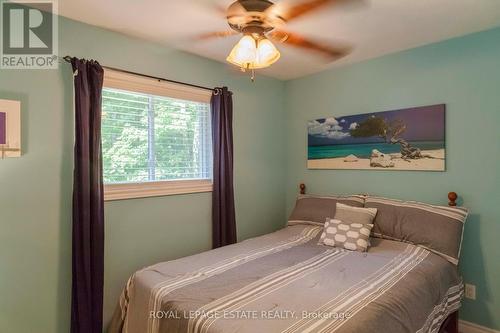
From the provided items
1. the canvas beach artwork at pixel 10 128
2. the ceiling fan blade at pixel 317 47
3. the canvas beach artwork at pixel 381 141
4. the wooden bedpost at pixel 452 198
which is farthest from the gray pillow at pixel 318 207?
the canvas beach artwork at pixel 10 128

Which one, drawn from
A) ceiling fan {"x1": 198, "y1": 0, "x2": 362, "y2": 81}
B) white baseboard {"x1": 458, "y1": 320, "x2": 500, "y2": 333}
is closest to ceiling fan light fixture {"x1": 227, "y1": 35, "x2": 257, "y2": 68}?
ceiling fan {"x1": 198, "y1": 0, "x2": 362, "y2": 81}

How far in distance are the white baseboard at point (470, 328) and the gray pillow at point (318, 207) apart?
1201 millimetres

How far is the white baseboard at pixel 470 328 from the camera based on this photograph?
228 cm

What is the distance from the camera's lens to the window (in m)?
2.29

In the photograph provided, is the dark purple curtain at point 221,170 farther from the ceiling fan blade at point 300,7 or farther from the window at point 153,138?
the ceiling fan blade at point 300,7

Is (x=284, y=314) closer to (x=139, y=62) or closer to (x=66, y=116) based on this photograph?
(x=66, y=116)

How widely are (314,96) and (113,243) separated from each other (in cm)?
251

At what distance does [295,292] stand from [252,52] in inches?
53.8

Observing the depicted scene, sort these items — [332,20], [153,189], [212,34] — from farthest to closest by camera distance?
[153,189] → [212,34] → [332,20]

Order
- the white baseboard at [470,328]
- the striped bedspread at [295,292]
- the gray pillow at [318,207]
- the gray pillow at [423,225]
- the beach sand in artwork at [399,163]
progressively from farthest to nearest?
the gray pillow at [318,207], the beach sand in artwork at [399,163], the white baseboard at [470,328], the gray pillow at [423,225], the striped bedspread at [295,292]

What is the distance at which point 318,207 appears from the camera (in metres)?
2.91

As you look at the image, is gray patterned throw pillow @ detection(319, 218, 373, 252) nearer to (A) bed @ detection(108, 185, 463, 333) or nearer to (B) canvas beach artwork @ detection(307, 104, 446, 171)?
A: (A) bed @ detection(108, 185, 463, 333)

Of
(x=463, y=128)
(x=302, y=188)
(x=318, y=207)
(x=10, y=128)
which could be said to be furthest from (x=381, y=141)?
(x=10, y=128)

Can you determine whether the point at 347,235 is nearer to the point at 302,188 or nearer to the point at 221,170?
the point at 302,188
